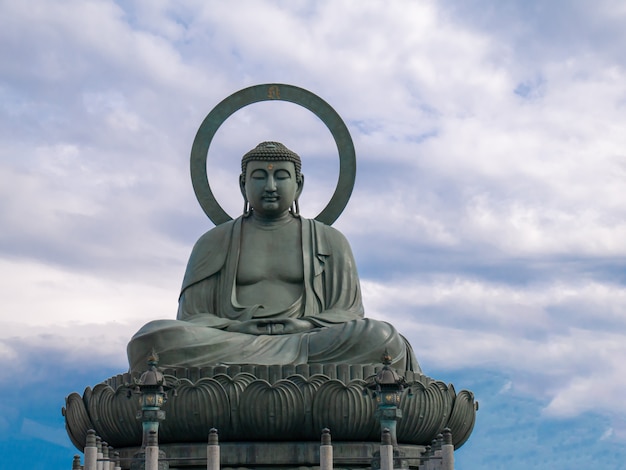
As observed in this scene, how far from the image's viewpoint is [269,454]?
1309 cm

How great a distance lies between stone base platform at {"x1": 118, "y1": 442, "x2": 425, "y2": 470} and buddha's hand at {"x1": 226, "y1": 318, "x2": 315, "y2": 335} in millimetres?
1606

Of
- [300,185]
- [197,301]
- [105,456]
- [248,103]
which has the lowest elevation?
[105,456]

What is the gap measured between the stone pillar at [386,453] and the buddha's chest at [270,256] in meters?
4.39

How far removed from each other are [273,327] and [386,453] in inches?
137

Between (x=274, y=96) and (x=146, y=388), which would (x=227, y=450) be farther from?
(x=274, y=96)

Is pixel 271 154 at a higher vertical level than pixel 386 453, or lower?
higher

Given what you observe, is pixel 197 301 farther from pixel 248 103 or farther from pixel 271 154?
pixel 248 103

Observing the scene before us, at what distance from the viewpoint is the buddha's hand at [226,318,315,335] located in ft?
47.3

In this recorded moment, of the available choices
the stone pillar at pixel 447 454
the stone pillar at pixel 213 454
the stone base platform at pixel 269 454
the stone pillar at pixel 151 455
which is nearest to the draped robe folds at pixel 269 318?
the stone base platform at pixel 269 454

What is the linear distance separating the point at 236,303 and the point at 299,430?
8.37 ft

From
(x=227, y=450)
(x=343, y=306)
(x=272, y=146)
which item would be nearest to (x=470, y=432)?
(x=343, y=306)

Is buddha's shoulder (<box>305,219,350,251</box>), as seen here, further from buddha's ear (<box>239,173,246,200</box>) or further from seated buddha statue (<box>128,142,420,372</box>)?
buddha's ear (<box>239,173,246,200</box>)

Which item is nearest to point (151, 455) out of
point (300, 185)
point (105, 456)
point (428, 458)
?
point (105, 456)

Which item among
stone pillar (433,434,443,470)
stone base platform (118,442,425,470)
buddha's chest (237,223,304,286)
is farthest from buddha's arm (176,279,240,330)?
stone pillar (433,434,443,470)
